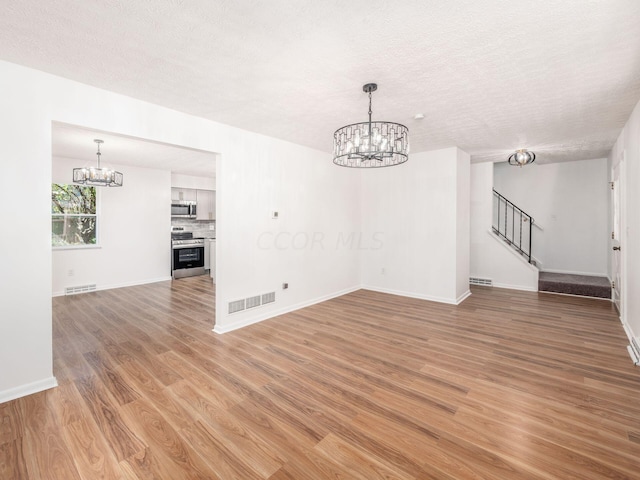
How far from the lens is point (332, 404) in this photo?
2387 mm

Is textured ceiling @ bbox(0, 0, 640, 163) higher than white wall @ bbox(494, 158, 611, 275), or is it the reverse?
textured ceiling @ bbox(0, 0, 640, 163)

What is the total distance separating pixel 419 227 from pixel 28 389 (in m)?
5.62

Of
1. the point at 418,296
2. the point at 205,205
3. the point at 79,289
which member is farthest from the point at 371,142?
the point at 205,205

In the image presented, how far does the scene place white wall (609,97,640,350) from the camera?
340cm

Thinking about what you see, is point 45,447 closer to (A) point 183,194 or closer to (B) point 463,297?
(B) point 463,297

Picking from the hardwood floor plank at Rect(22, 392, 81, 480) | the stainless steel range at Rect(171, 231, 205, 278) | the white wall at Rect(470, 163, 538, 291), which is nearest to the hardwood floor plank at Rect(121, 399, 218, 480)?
the hardwood floor plank at Rect(22, 392, 81, 480)

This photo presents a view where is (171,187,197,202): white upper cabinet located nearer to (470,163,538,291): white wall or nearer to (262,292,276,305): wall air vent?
(262,292,276,305): wall air vent

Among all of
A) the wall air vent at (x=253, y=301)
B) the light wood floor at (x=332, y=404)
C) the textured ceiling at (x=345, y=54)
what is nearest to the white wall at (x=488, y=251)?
the light wood floor at (x=332, y=404)

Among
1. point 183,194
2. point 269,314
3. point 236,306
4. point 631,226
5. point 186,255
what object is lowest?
point 269,314

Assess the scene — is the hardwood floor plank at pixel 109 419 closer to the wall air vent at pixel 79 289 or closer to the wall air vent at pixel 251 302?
the wall air vent at pixel 251 302

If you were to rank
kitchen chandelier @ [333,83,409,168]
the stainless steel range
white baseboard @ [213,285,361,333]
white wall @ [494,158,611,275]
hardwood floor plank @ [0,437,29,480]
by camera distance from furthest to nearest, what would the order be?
1. the stainless steel range
2. white wall @ [494,158,611,275]
3. white baseboard @ [213,285,361,333]
4. kitchen chandelier @ [333,83,409,168]
5. hardwood floor plank @ [0,437,29,480]

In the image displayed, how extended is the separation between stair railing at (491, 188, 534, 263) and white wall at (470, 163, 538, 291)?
880mm

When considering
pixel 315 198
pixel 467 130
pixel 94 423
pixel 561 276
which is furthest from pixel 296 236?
pixel 561 276

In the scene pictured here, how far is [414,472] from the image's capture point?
68.0 inches
